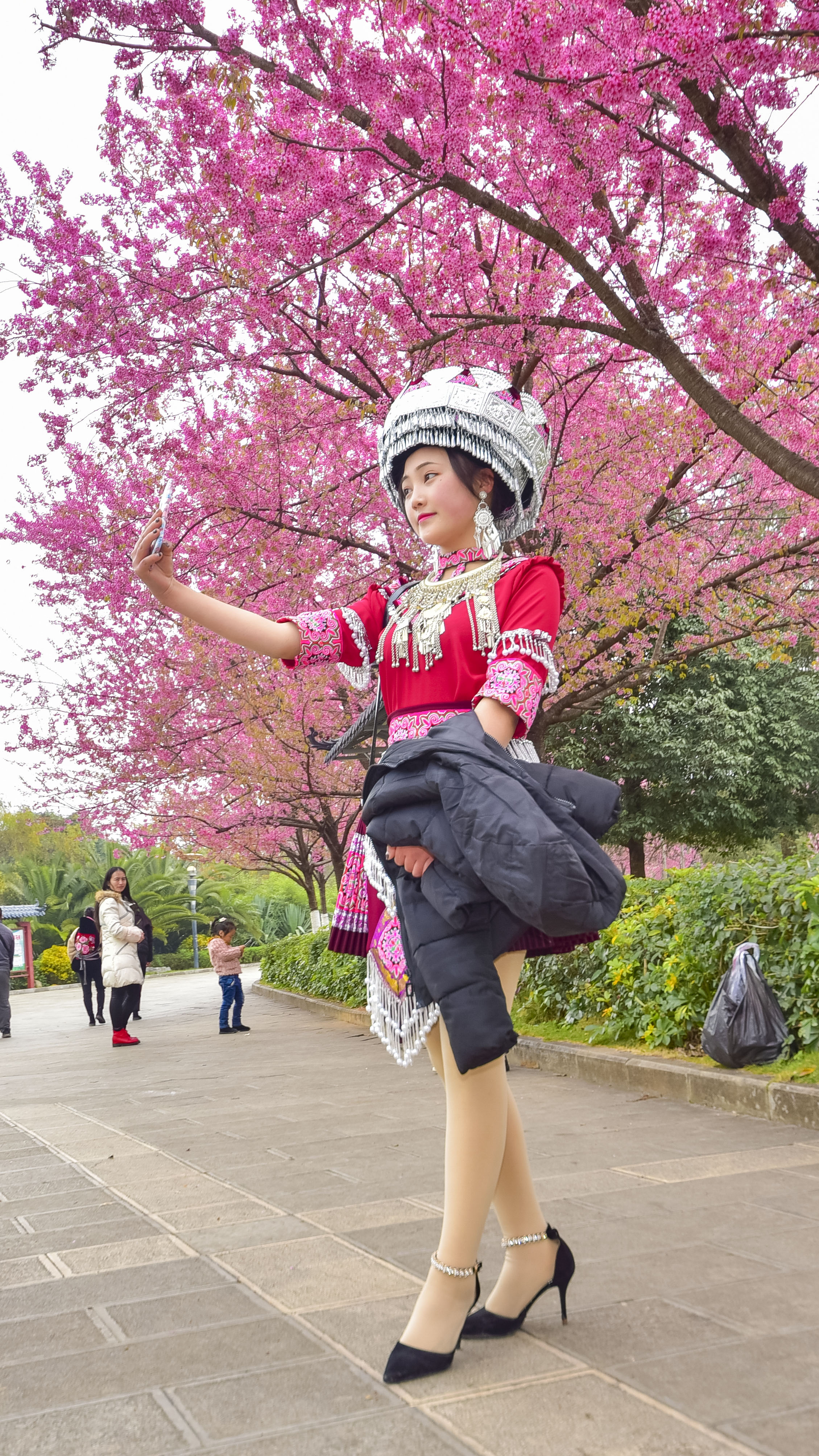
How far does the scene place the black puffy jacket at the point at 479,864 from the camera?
2.16m

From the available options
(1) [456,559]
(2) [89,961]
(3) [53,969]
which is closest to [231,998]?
(2) [89,961]

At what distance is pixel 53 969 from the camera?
27469 millimetres

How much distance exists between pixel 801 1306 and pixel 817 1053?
287cm

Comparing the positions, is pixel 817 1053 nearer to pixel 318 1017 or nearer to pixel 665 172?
pixel 665 172

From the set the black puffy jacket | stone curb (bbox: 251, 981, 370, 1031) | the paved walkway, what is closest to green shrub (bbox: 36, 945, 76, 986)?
stone curb (bbox: 251, 981, 370, 1031)

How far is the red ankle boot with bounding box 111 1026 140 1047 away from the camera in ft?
37.9

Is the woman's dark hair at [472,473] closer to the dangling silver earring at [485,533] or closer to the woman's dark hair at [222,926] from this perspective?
the dangling silver earring at [485,533]

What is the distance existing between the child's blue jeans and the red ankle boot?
105 centimetres

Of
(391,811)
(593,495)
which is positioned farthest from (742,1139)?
(593,495)

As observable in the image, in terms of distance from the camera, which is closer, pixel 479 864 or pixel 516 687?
pixel 479 864

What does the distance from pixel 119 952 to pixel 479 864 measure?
9.72 meters

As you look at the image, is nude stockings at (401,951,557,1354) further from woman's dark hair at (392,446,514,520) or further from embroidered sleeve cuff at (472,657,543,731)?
woman's dark hair at (392,446,514,520)

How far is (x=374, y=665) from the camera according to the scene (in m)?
2.99

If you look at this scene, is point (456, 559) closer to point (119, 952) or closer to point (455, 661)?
point (455, 661)
